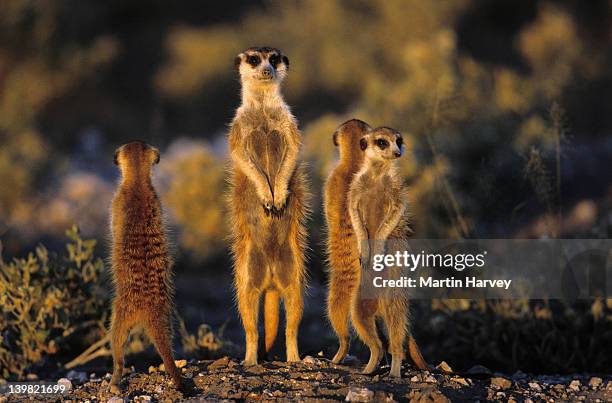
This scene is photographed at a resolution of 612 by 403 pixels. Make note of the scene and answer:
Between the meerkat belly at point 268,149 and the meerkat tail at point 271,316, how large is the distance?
62cm

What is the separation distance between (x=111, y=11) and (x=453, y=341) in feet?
55.7

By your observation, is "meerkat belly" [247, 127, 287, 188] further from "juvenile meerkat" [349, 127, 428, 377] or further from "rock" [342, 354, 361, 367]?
"rock" [342, 354, 361, 367]

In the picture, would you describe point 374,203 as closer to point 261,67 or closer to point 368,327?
point 368,327

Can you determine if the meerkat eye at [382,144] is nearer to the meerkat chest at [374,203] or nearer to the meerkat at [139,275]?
the meerkat chest at [374,203]

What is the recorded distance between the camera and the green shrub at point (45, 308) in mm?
5824

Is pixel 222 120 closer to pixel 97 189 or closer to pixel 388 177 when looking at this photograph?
pixel 97 189

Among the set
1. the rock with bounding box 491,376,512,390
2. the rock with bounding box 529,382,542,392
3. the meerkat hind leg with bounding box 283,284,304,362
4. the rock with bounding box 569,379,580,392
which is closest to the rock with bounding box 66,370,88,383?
the meerkat hind leg with bounding box 283,284,304,362

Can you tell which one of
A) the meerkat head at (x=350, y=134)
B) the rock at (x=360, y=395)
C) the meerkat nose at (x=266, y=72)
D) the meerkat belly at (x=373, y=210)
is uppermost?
the meerkat nose at (x=266, y=72)

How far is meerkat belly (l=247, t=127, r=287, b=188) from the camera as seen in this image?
5102mm

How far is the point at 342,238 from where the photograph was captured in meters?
4.75

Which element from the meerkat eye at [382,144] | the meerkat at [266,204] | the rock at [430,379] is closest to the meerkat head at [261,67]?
the meerkat at [266,204]

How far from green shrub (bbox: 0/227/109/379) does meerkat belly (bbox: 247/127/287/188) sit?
1.52m

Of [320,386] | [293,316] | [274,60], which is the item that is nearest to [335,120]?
[274,60]

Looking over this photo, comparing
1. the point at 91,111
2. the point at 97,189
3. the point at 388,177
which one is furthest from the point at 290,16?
the point at 388,177
